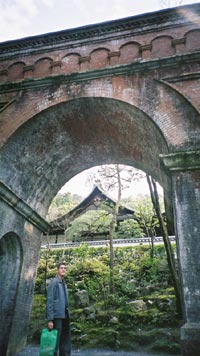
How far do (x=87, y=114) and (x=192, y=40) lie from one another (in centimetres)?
282

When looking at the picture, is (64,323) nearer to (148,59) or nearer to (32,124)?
(32,124)

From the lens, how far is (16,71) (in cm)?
754

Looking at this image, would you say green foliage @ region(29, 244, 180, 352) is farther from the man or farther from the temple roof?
the man

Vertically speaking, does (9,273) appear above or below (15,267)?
below

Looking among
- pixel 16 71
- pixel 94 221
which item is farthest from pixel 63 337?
pixel 94 221

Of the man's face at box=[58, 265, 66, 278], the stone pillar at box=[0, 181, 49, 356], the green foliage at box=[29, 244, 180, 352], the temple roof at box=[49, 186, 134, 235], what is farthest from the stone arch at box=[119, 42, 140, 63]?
the temple roof at box=[49, 186, 134, 235]

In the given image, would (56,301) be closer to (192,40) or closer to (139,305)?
(192,40)

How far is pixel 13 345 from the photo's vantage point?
665 centimetres

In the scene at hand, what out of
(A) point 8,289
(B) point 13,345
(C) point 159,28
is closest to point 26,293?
(A) point 8,289

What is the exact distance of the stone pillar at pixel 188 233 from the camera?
4.02m

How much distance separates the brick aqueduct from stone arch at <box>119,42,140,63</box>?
2cm

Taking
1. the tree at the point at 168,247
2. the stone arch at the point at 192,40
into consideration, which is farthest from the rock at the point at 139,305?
the stone arch at the point at 192,40

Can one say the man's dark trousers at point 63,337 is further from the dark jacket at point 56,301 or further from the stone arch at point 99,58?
the stone arch at point 99,58

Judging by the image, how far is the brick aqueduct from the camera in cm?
573
